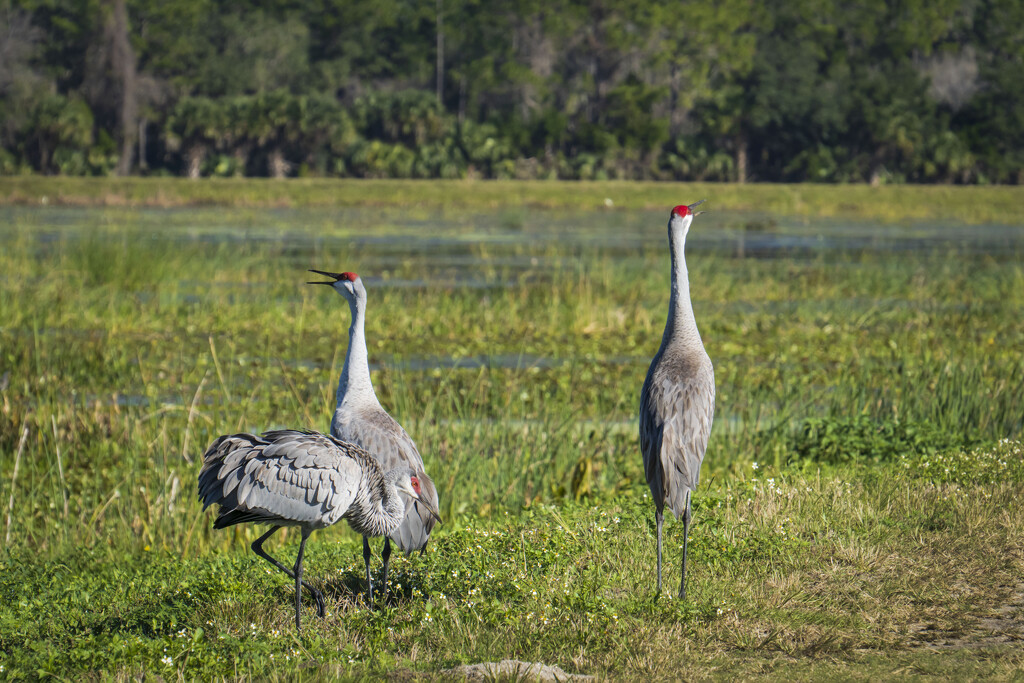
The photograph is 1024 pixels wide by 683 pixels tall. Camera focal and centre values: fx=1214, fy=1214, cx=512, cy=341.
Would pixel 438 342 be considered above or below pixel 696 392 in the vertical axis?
below

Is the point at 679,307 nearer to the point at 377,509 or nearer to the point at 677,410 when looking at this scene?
the point at 677,410

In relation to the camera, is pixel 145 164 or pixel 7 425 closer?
pixel 7 425

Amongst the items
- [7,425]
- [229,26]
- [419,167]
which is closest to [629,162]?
[419,167]

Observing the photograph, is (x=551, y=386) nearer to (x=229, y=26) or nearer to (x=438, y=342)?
(x=438, y=342)

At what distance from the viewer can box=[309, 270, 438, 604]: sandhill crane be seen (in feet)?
19.5

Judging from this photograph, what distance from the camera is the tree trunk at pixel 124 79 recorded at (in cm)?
7088

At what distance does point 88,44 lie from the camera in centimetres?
7675

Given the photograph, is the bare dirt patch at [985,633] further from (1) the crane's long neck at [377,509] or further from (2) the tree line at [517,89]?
(2) the tree line at [517,89]

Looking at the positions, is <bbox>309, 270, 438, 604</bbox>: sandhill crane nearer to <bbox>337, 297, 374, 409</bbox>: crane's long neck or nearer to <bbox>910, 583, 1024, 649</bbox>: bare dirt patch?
<bbox>337, 297, 374, 409</bbox>: crane's long neck

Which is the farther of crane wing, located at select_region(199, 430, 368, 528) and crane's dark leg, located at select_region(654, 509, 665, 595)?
crane's dark leg, located at select_region(654, 509, 665, 595)

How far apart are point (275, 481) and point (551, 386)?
765 cm

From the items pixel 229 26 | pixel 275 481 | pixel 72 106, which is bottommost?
pixel 275 481

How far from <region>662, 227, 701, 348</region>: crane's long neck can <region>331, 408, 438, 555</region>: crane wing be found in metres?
1.43

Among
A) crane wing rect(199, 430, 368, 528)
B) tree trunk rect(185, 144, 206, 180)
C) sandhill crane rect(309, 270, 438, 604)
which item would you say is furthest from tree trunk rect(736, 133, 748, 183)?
crane wing rect(199, 430, 368, 528)
